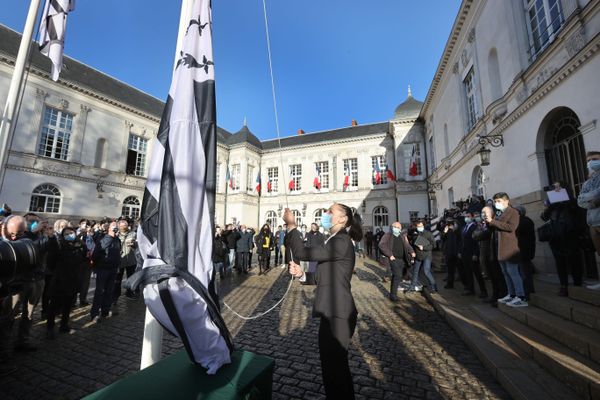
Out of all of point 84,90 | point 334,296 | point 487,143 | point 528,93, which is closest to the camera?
point 334,296

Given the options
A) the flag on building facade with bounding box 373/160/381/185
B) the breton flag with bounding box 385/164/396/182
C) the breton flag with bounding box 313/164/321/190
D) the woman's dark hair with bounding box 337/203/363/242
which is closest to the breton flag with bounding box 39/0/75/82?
the woman's dark hair with bounding box 337/203/363/242

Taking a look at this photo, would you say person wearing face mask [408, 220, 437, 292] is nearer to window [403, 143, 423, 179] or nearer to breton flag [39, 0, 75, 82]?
breton flag [39, 0, 75, 82]

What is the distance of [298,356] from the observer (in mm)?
3844

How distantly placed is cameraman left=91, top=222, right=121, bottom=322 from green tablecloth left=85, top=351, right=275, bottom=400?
4.19 metres

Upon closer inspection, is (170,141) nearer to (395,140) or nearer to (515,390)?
(515,390)

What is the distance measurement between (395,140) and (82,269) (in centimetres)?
2459

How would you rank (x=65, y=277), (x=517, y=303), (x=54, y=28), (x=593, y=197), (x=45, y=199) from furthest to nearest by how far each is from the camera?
(x=45, y=199), (x=517, y=303), (x=65, y=277), (x=54, y=28), (x=593, y=197)

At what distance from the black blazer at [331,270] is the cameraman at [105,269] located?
4.45m

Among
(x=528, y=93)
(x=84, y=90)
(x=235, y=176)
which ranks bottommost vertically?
(x=528, y=93)

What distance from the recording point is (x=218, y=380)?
5.42 ft

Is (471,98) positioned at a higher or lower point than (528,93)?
higher

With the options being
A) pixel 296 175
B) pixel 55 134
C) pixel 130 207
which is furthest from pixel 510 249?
pixel 296 175

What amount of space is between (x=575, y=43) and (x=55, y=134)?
83.4 ft

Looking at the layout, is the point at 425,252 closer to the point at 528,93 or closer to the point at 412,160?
the point at 528,93
